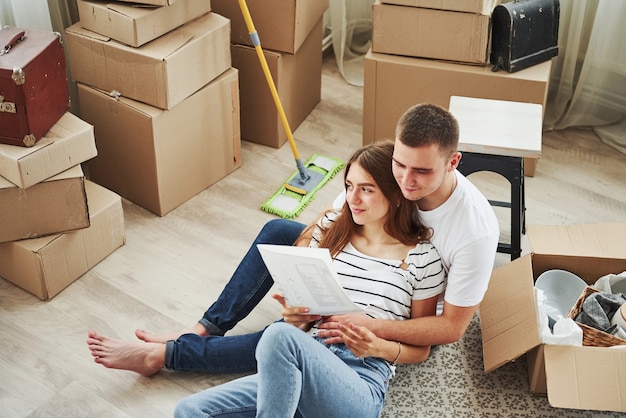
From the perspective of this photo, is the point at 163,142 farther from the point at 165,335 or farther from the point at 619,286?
the point at 619,286

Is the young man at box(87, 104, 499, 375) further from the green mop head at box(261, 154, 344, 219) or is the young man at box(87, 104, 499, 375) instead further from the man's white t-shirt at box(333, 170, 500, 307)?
the green mop head at box(261, 154, 344, 219)

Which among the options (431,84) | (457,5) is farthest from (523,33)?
(431,84)

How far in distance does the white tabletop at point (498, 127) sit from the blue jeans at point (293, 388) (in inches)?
29.8

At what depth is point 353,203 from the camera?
1.87 m

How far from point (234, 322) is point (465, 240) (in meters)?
0.72

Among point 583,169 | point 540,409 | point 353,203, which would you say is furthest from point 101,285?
point 583,169

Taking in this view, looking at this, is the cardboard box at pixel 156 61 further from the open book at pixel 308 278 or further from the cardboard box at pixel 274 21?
the open book at pixel 308 278

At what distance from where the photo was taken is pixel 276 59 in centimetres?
286

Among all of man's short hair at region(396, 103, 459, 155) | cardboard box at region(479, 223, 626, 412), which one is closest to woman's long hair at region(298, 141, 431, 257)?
man's short hair at region(396, 103, 459, 155)

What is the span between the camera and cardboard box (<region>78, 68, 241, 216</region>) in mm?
2562

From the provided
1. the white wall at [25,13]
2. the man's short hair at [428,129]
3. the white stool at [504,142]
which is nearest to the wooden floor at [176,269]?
the white stool at [504,142]

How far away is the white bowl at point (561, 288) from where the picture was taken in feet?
7.34

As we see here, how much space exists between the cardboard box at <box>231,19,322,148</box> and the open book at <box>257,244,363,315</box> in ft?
3.89

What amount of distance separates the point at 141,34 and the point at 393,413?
1.29 meters
